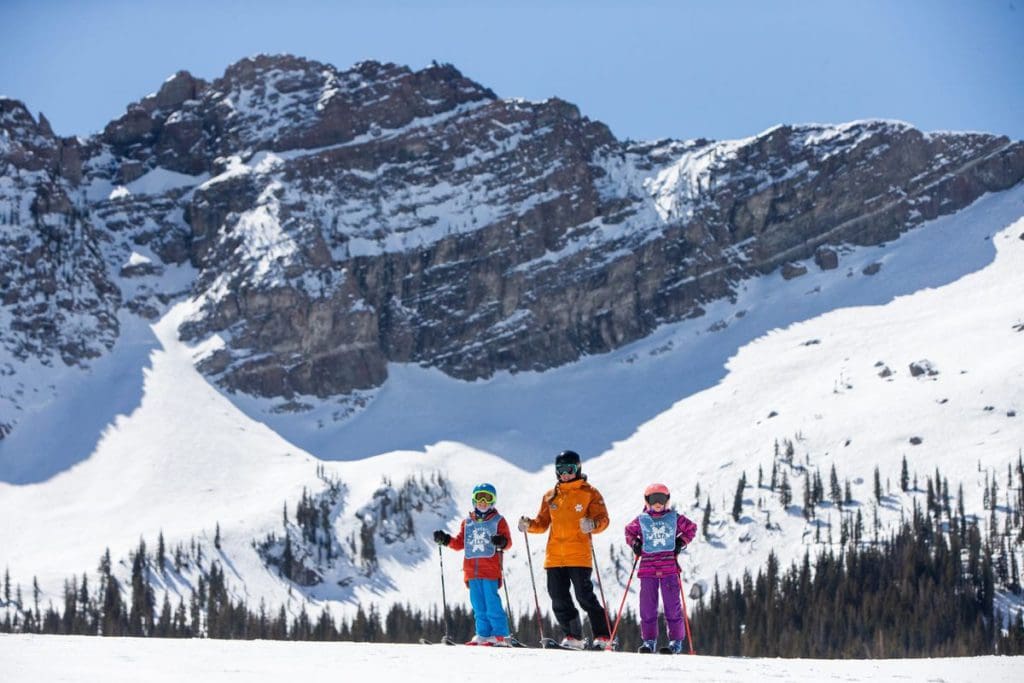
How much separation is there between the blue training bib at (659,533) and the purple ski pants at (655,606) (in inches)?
20.4

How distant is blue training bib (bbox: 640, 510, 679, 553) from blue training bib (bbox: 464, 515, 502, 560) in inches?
121

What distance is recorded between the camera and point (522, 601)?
15412 centimetres

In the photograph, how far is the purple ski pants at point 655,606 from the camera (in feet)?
77.4

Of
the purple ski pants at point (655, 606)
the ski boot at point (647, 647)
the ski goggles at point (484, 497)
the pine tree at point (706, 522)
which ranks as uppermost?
the pine tree at point (706, 522)

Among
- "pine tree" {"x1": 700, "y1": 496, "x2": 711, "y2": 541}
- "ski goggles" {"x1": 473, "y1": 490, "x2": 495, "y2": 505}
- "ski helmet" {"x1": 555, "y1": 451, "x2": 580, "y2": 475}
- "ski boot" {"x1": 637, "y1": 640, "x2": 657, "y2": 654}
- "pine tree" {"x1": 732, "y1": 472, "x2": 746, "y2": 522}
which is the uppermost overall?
"pine tree" {"x1": 732, "y1": 472, "x2": 746, "y2": 522}

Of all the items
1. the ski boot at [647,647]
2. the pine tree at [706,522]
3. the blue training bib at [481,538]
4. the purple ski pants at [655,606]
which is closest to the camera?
the ski boot at [647,647]

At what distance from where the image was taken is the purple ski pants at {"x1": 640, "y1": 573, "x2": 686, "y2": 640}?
77.4ft

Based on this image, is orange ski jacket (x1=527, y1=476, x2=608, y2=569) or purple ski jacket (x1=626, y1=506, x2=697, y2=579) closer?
purple ski jacket (x1=626, y1=506, x2=697, y2=579)

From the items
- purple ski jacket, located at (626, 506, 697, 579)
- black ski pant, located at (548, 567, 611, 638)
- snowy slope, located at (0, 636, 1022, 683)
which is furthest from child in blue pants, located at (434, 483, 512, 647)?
snowy slope, located at (0, 636, 1022, 683)

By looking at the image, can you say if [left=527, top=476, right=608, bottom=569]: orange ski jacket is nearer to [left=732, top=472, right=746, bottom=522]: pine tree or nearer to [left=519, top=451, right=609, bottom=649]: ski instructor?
[left=519, top=451, right=609, bottom=649]: ski instructor

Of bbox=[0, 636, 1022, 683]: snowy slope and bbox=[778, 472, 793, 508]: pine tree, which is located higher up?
bbox=[778, 472, 793, 508]: pine tree

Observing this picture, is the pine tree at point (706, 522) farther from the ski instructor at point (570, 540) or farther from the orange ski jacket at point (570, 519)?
the orange ski jacket at point (570, 519)

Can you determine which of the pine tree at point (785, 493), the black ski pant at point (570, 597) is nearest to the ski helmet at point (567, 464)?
the black ski pant at point (570, 597)

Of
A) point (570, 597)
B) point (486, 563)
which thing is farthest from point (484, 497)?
point (570, 597)
